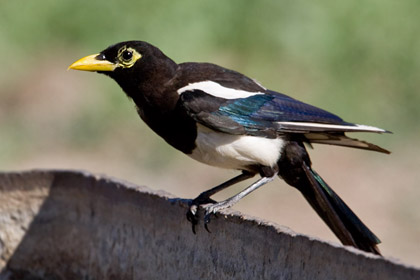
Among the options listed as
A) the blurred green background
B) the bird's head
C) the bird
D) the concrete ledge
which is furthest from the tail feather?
the blurred green background

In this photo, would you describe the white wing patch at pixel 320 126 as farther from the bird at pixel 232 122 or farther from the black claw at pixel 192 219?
the black claw at pixel 192 219

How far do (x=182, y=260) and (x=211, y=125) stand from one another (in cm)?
82

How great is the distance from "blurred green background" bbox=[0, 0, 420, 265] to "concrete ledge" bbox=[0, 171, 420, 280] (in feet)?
9.01

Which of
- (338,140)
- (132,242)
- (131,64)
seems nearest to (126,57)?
(131,64)

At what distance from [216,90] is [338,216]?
2.81ft

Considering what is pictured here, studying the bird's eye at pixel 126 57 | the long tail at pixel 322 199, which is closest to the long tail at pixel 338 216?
the long tail at pixel 322 199

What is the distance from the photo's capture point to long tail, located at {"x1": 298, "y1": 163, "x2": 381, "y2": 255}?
14.9 feet

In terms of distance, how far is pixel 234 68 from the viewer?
29.5 ft

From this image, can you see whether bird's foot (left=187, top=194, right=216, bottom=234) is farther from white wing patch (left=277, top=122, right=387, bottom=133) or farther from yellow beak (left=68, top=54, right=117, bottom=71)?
yellow beak (left=68, top=54, right=117, bottom=71)

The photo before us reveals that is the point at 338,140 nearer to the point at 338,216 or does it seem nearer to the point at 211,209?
the point at 338,216

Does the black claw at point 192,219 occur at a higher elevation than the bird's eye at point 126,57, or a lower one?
lower

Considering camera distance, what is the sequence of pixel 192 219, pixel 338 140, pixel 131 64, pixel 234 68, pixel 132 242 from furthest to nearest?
pixel 234 68 < pixel 131 64 < pixel 338 140 < pixel 132 242 < pixel 192 219

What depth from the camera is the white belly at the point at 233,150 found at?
452cm

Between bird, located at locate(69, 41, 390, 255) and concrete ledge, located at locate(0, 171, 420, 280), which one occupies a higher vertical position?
bird, located at locate(69, 41, 390, 255)
